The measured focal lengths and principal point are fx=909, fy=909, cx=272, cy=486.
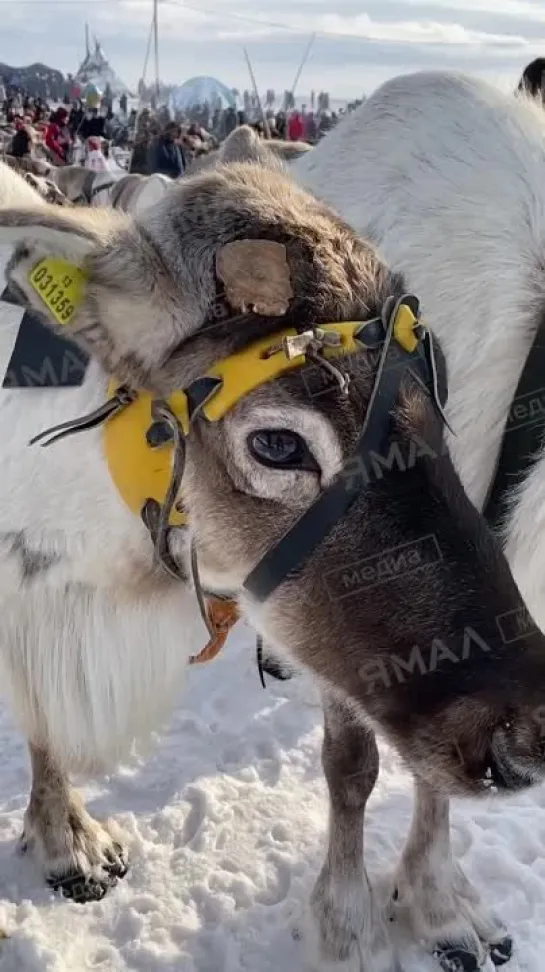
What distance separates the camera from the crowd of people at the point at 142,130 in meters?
15.3

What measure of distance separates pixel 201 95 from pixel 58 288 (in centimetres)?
2759

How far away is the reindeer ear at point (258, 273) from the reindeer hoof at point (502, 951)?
2.23 meters

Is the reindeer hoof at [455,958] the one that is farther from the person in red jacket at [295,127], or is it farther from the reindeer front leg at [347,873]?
the person in red jacket at [295,127]

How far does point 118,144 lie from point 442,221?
2771 cm

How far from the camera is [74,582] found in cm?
232

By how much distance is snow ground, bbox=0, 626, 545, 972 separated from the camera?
2.81m

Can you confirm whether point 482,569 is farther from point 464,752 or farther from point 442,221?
point 442,221

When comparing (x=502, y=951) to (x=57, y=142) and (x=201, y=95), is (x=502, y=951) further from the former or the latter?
(x=201, y=95)

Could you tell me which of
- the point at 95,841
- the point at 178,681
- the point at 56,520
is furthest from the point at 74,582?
the point at 95,841

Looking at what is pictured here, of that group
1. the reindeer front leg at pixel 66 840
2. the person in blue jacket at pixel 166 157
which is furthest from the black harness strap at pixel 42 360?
the person in blue jacket at pixel 166 157

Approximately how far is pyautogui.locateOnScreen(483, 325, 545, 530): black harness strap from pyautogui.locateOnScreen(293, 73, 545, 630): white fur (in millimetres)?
29

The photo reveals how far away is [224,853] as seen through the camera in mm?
3168

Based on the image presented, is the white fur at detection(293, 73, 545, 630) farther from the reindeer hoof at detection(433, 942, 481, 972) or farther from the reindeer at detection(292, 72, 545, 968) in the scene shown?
the reindeer hoof at detection(433, 942, 481, 972)

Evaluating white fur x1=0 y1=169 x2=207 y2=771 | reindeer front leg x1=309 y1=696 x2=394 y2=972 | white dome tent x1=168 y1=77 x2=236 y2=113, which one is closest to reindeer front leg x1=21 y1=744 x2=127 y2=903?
white fur x1=0 y1=169 x2=207 y2=771
